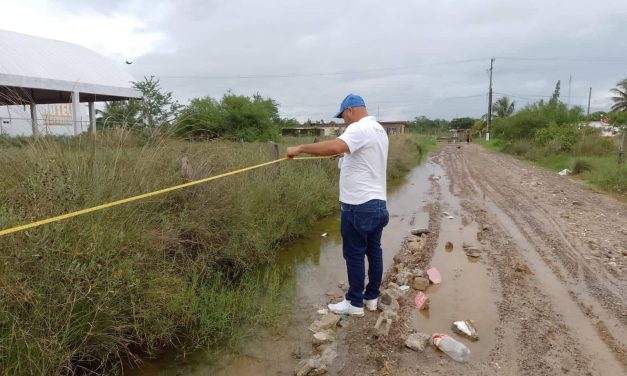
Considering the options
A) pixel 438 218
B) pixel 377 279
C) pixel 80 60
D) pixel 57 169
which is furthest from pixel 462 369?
pixel 80 60

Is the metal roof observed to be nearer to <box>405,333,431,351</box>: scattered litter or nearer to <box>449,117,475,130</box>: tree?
<box>405,333,431,351</box>: scattered litter

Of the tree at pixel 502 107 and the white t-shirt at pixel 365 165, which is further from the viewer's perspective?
the tree at pixel 502 107

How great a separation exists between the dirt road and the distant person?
669 mm

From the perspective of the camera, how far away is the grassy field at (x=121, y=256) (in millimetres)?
2479

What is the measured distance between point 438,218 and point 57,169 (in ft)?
21.5

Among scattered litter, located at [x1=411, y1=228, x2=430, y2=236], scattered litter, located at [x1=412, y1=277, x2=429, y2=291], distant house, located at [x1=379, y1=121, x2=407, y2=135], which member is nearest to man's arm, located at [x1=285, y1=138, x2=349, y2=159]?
scattered litter, located at [x1=412, y1=277, x2=429, y2=291]

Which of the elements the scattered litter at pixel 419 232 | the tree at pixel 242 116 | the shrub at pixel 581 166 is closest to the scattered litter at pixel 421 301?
the scattered litter at pixel 419 232

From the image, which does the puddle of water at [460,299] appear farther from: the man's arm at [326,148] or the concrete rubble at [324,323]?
the man's arm at [326,148]

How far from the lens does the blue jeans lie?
348cm

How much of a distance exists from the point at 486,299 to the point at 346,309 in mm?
1449

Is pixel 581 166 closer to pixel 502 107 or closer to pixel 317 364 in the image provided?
pixel 317 364

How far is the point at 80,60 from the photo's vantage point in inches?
803

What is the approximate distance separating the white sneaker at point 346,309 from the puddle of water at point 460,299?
18.4 inches

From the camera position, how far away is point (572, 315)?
12.1ft
